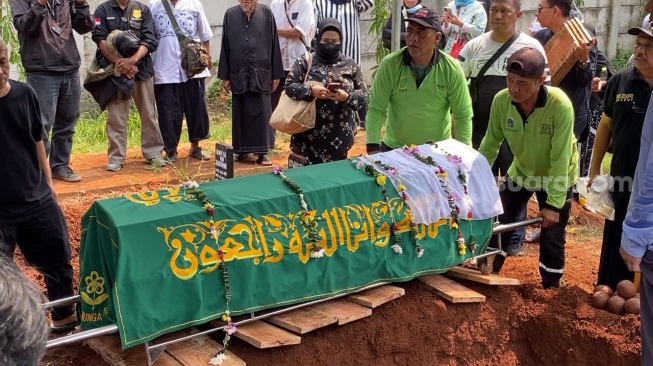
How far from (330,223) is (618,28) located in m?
11.8

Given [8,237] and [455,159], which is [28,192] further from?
[455,159]

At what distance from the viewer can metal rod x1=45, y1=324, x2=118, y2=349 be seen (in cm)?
341

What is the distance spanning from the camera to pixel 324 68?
6164 millimetres

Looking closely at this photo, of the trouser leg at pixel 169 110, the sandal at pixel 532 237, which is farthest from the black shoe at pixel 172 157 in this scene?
the sandal at pixel 532 237

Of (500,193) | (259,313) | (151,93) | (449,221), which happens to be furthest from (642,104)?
(151,93)

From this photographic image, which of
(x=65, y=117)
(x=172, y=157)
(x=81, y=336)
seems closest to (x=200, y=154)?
(x=172, y=157)

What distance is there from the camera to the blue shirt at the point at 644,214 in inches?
146

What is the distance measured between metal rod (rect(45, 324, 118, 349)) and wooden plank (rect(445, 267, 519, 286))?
2375 millimetres

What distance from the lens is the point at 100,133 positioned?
9.73m

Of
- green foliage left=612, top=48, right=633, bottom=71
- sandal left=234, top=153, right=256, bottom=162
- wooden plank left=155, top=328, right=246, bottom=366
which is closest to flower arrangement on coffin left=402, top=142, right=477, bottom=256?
wooden plank left=155, top=328, right=246, bottom=366

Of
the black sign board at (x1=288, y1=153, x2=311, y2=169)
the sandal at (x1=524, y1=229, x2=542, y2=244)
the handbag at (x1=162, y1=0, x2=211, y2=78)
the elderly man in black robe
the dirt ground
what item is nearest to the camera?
the dirt ground

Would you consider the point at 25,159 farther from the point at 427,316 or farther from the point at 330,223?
the point at 427,316

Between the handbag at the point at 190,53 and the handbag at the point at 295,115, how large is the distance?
7.43 ft

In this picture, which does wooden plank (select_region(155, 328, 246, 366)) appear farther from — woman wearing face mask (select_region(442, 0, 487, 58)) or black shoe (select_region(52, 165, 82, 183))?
woman wearing face mask (select_region(442, 0, 487, 58))
